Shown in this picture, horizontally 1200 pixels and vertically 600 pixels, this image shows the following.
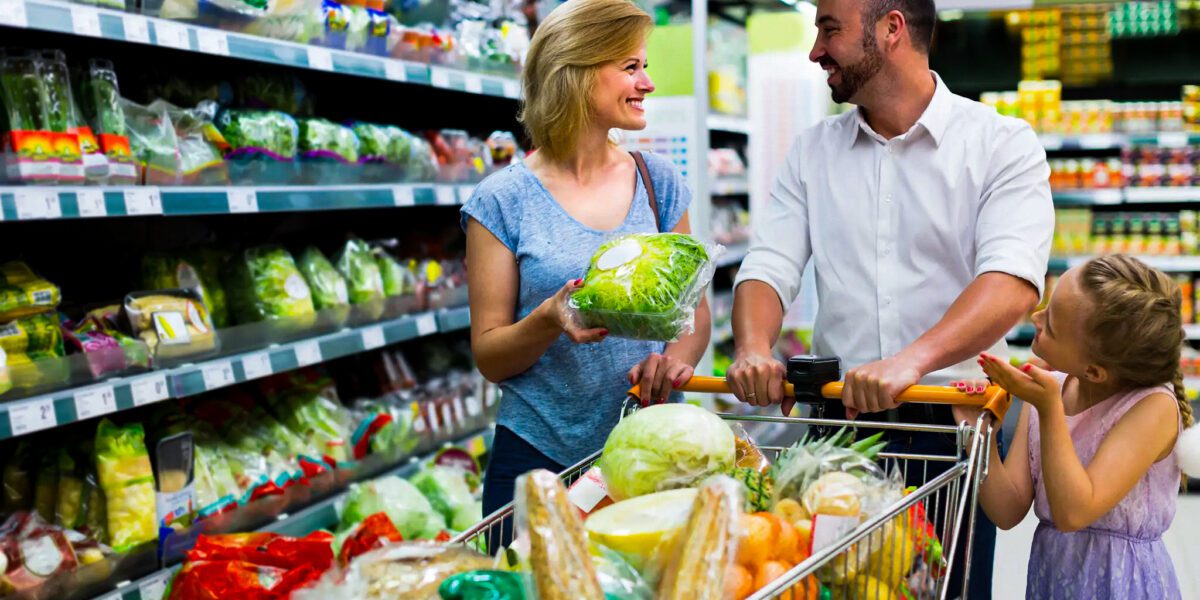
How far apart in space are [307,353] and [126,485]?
61 cm

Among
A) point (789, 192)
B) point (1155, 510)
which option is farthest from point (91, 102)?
point (1155, 510)

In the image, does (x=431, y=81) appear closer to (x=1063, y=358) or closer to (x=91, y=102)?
(x=91, y=102)

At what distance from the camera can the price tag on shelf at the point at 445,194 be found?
3.61 meters

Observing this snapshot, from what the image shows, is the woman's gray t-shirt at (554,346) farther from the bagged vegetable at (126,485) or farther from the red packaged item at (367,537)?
the bagged vegetable at (126,485)

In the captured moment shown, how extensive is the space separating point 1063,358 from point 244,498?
2090mm

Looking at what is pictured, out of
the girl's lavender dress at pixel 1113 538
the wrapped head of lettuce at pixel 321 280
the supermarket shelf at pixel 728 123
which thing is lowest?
the girl's lavender dress at pixel 1113 538

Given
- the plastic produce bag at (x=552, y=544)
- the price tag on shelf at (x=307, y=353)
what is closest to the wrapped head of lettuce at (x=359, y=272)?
the price tag on shelf at (x=307, y=353)

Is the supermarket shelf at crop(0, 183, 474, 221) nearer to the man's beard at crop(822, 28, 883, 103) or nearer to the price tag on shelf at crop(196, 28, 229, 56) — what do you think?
the price tag on shelf at crop(196, 28, 229, 56)

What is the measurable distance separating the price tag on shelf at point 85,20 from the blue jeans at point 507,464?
123cm

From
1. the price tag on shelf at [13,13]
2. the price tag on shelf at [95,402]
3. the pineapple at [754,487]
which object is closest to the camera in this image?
the pineapple at [754,487]

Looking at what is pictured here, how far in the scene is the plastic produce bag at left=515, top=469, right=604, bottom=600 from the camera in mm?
1000

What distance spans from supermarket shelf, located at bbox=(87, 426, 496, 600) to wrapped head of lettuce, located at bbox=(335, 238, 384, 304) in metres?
0.55

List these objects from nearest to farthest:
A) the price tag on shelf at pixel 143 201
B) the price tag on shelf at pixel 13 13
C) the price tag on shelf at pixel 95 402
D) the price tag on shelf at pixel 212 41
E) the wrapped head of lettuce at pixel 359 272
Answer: the price tag on shelf at pixel 13 13 → the price tag on shelf at pixel 95 402 → the price tag on shelf at pixel 143 201 → the price tag on shelf at pixel 212 41 → the wrapped head of lettuce at pixel 359 272

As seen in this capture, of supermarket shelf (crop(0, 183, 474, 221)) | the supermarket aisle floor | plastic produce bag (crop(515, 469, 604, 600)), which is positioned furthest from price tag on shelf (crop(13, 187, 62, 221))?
the supermarket aisle floor
